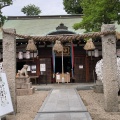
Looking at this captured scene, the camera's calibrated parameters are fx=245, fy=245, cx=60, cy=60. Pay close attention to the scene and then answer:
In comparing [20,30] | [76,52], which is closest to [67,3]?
[20,30]

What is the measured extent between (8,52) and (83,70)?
40.1 ft

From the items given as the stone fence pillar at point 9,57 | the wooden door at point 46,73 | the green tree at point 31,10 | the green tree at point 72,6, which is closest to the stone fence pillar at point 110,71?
the stone fence pillar at point 9,57

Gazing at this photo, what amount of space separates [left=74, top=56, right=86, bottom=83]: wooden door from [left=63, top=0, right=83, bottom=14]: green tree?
1889 centimetres

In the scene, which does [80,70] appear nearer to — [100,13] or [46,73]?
[46,73]

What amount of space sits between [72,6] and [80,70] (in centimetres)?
1970

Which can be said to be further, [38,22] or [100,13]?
[38,22]

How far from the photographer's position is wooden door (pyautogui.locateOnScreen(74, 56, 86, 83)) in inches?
798

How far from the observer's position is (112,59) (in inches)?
338

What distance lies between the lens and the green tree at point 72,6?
37438mm

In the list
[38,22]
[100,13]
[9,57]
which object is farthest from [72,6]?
[9,57]

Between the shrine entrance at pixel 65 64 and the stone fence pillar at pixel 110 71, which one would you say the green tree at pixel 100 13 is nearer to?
the shrine entrance at pixel 65 64

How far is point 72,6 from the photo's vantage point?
37.8 metres

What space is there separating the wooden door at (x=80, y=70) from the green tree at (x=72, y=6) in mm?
18888

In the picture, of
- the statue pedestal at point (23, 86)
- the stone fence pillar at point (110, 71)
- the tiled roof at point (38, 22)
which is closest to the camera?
the stone fence pillar at point (110, 71)
